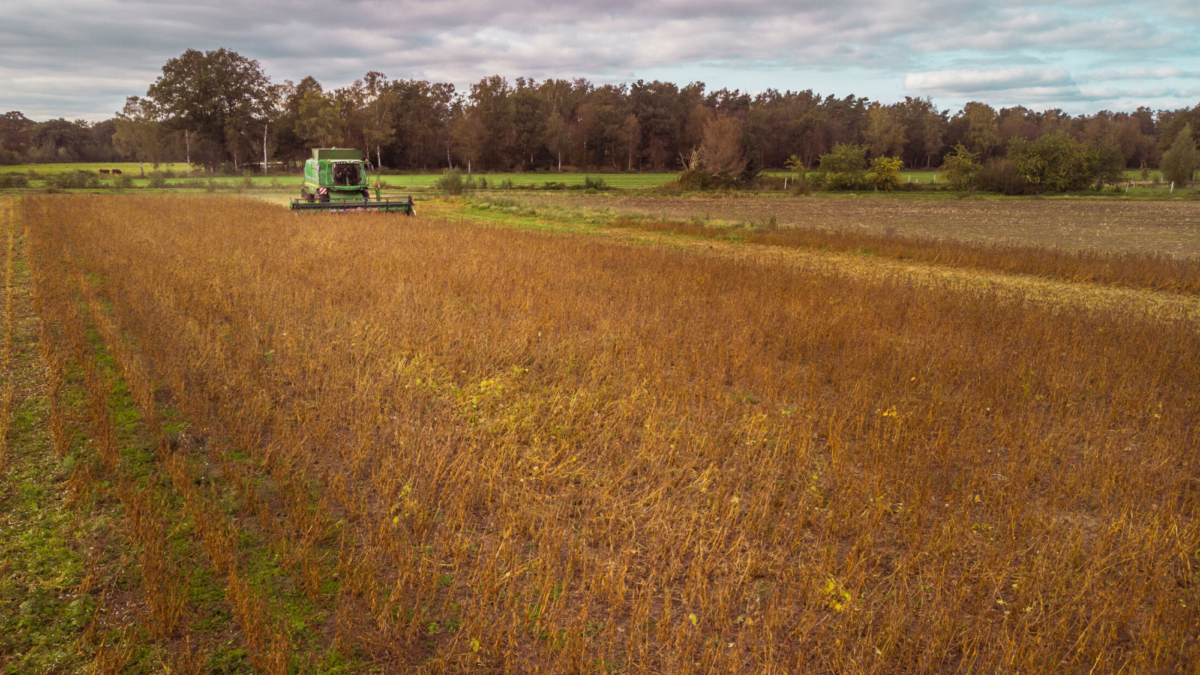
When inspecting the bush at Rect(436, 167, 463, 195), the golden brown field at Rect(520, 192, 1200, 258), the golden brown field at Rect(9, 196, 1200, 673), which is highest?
the bush at Rect(436, 167, 463, 195)

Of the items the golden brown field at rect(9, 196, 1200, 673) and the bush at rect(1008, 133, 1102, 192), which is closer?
the golden brown field at rect(9, 196, 1200, 673)

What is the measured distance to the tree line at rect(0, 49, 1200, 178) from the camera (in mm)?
83312

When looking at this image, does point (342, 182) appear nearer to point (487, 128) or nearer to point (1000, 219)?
point (1000, 219)

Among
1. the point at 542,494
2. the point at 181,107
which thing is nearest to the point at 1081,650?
the point at 542,494

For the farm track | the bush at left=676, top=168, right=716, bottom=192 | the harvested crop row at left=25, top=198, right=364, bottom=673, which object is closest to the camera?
the harvested crop row at left=25, top=198, right=364, bottom=673

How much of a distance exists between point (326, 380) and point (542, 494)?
11.2 ft

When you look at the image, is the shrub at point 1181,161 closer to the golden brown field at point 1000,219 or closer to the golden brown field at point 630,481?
the golden brown field at point 1000,219

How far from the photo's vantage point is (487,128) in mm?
103062

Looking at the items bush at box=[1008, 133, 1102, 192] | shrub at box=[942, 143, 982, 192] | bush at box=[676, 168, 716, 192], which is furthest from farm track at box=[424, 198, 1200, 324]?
shrub at box=[942, 143, 982, 192]

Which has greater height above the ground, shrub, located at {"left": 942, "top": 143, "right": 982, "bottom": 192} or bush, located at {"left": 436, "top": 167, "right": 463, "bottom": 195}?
shrub, located at {"left": 942, "top": 143, "right": 982, "bottom": 192}

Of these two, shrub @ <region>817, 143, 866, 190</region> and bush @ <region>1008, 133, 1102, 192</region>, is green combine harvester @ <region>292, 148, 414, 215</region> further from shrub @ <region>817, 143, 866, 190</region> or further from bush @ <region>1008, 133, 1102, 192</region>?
bush @ <region>1008, 133, 1102, 192</region>

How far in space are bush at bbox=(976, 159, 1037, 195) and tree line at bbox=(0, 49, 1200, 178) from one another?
17.8 m

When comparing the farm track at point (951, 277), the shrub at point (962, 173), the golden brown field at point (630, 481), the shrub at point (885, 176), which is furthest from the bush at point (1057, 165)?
the golden brown field at point (630, 481)

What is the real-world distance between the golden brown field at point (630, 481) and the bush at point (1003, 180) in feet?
200
